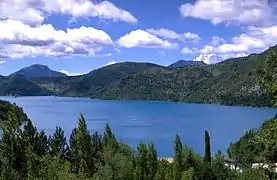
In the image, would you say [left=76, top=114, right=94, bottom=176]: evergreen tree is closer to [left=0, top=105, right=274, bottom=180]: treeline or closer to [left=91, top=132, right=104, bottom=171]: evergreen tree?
[left=0, top=105, right=274, bottom=180]: treeline

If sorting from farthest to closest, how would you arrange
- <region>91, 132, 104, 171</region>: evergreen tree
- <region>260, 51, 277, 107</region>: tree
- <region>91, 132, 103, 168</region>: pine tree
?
<region>91, 132, 103, 168</region>: pine tree, <region>91, 132, 104, 171</region>: evergreen tree, <region>260, 51, 277, 107</region>: tree

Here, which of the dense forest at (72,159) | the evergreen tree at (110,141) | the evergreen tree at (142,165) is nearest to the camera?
the dense forest at (72,159)

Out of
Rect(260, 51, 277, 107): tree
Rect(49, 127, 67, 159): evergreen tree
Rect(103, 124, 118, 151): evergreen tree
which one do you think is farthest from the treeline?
Rect(260, 51, 277, 107): tree

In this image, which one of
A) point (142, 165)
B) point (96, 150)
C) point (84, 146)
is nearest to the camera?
point (142, 165)

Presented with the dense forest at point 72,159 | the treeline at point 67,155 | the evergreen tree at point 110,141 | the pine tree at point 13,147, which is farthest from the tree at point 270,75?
the evergreen tree at point 110,141

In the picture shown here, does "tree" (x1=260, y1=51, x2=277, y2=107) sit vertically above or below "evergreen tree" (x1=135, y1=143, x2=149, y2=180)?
above

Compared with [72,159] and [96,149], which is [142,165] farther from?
[72,159]

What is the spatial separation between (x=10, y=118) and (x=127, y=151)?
14.5 metres

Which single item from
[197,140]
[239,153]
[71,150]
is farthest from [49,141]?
[197,140]

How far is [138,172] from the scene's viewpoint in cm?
3300

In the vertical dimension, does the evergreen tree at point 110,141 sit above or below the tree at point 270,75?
below

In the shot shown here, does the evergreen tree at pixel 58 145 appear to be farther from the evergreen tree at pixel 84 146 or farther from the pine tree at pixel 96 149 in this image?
the pine tree at pixel 96 149

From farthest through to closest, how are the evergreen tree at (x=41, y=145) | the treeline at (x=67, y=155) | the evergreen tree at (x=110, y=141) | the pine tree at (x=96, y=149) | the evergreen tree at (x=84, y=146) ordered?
the evergreen tree at (x=110, y=141) → the evergreen tree at (x=41, y=145) → the evergreen tree at (x=84, y=146) → the pine tree at (x=96, y=149) → the treeline at (x=67, y=155)

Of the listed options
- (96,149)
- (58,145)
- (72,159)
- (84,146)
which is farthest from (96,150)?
(58,145)
